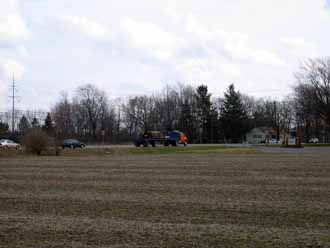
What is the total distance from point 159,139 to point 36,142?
26669 millimetres

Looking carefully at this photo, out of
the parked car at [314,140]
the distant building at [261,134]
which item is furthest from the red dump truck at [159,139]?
the parked car at [314,140]

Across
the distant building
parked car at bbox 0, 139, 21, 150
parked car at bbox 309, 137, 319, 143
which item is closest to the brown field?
parked car at bbox 0, 139, 21, 150

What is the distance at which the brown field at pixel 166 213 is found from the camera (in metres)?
8.33

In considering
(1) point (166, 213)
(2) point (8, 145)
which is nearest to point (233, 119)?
(2) point (8, 145)

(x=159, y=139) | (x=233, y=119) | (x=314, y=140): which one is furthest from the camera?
(x=314, y=140)

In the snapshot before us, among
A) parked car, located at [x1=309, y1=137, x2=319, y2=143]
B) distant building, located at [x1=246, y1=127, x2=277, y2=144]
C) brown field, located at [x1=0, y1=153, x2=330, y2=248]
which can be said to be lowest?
brown field, located at [x1=0, y1=153, x2=330, y2=248]

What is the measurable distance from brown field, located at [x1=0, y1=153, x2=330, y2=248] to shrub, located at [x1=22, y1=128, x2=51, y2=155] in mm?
29303

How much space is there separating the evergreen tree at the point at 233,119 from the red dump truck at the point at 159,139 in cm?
3654

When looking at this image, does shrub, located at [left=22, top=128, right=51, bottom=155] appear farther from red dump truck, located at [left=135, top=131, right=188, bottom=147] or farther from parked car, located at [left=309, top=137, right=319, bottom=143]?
parked car, located at [left=309, top=137, right=319, bottom=143]

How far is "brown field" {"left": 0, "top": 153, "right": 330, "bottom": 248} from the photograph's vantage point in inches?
328

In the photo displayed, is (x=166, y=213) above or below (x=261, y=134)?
below

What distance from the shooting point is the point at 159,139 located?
71062 mm

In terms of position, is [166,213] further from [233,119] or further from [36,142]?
[233,119]

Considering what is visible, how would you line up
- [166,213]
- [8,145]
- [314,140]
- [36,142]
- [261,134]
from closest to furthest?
[166,213] < [36,142] < [8,145] < [314,140] < [261,134]
